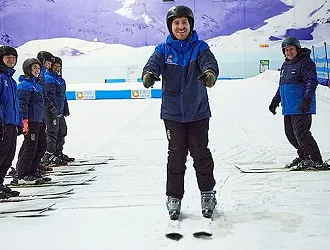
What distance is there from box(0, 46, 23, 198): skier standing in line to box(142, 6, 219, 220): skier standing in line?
4.25 feet

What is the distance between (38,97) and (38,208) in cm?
136

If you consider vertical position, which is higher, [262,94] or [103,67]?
[103,67]

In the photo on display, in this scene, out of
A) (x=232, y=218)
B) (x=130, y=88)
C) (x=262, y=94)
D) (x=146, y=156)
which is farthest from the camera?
(x=130, y=88)

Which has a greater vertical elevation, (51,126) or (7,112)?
(7,112)

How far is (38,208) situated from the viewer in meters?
2.78

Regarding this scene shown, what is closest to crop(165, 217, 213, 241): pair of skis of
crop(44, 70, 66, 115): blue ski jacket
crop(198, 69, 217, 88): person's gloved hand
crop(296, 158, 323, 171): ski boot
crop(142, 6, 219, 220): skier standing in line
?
crop(142, 6, 219, 220): skier standing in line

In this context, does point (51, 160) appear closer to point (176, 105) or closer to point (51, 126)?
point (51, 126)

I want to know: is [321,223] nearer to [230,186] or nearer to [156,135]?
[230,186]

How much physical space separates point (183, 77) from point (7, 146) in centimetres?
148

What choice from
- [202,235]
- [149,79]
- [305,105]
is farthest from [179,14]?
[305,105]

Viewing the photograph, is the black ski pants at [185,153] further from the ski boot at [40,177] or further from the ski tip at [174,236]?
the ski boot at [40,177]

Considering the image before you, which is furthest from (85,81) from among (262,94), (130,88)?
(262,94)

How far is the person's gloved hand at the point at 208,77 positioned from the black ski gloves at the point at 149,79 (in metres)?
0.23

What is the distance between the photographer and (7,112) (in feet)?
10.3
